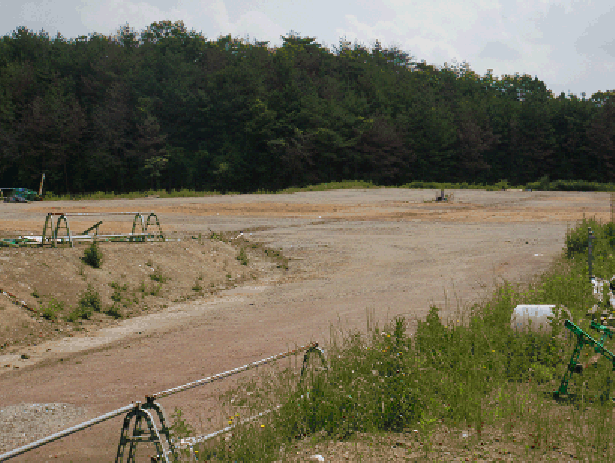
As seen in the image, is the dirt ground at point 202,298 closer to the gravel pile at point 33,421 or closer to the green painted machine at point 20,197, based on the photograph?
the gravel pile at point 33,421

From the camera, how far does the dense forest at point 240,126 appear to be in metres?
70.9

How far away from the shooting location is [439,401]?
20.6ft

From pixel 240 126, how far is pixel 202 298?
63836 mm

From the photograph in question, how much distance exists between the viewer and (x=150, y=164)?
229ft

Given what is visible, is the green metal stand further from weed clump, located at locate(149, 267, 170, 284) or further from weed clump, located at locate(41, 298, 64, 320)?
weed clump, located at locate(149, 267, 170, 284)

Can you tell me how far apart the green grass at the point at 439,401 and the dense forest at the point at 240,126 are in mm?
65470

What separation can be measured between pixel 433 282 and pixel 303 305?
4.26 metres

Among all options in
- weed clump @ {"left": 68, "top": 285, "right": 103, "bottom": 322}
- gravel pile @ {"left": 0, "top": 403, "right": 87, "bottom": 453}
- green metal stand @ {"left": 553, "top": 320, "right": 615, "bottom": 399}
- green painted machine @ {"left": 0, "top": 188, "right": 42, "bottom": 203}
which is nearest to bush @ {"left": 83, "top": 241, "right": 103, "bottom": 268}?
weed clump @ {"left": 68, "top": 285, "right": 103, "bottom": 322}

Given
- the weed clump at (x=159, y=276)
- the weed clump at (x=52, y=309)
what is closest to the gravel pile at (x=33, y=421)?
the weed clump at (x=52, y=309)

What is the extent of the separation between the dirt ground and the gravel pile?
3 centimetres

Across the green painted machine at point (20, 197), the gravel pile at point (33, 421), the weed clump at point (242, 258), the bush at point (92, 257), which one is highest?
the green painted machine at point (20, 197)

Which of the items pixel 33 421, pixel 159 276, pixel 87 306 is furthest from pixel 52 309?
pixel 33 421

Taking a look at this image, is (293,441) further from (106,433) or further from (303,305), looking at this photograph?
(303,305)

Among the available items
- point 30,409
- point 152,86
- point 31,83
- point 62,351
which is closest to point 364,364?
point 30,409
